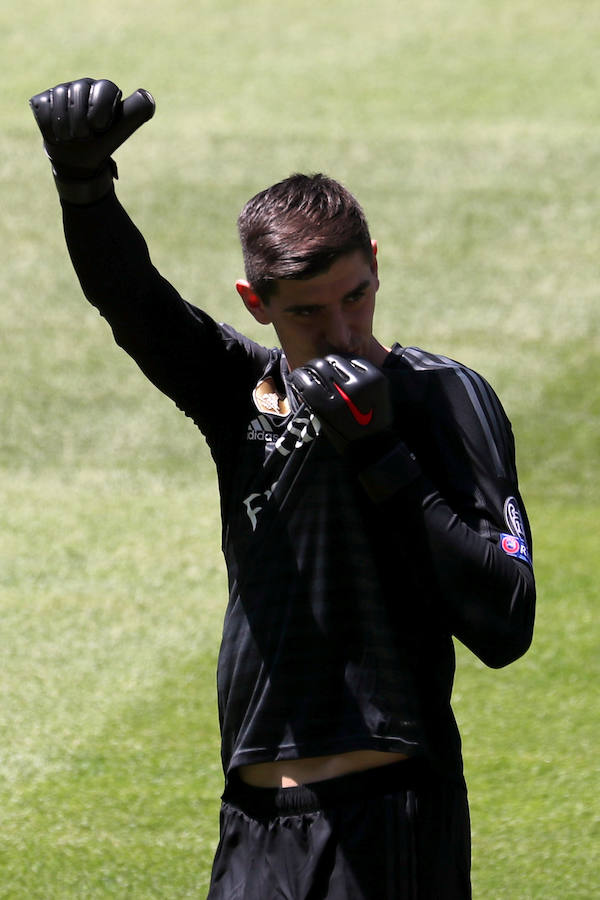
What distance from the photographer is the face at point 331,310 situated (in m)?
2.50

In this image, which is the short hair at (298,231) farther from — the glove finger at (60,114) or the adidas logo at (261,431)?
the glove finger at (60,114)

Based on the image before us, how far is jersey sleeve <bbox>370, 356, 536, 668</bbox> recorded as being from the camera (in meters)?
2.34

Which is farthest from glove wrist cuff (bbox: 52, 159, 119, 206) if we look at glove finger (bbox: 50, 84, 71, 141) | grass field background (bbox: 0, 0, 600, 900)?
grass field background (bbox: 0, 0, 600, 900)

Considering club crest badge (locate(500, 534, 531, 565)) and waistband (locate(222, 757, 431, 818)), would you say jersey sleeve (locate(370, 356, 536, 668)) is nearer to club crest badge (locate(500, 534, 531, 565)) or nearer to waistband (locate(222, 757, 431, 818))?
club crest badge (locate(500, 534, 531, 565))

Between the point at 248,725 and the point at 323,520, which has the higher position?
the point at 323,520

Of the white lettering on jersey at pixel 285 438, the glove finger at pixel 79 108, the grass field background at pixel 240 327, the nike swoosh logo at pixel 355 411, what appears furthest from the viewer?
the grass field background at pixel 240 327

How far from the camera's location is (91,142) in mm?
2469

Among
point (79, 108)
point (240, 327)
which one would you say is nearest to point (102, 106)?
point (79, 108)

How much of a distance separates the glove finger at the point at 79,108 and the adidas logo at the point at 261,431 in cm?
64

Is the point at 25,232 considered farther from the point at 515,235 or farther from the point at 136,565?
the point at 136,565

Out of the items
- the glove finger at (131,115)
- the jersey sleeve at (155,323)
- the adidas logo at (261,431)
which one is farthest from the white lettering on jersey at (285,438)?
the glove finger at (131,115)

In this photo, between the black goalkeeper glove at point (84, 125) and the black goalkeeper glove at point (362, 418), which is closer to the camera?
the black goalkeeper glove at point (362, 418)

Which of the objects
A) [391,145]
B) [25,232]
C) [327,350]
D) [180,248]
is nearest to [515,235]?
[391,145]

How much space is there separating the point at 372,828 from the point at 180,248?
9233 mm
